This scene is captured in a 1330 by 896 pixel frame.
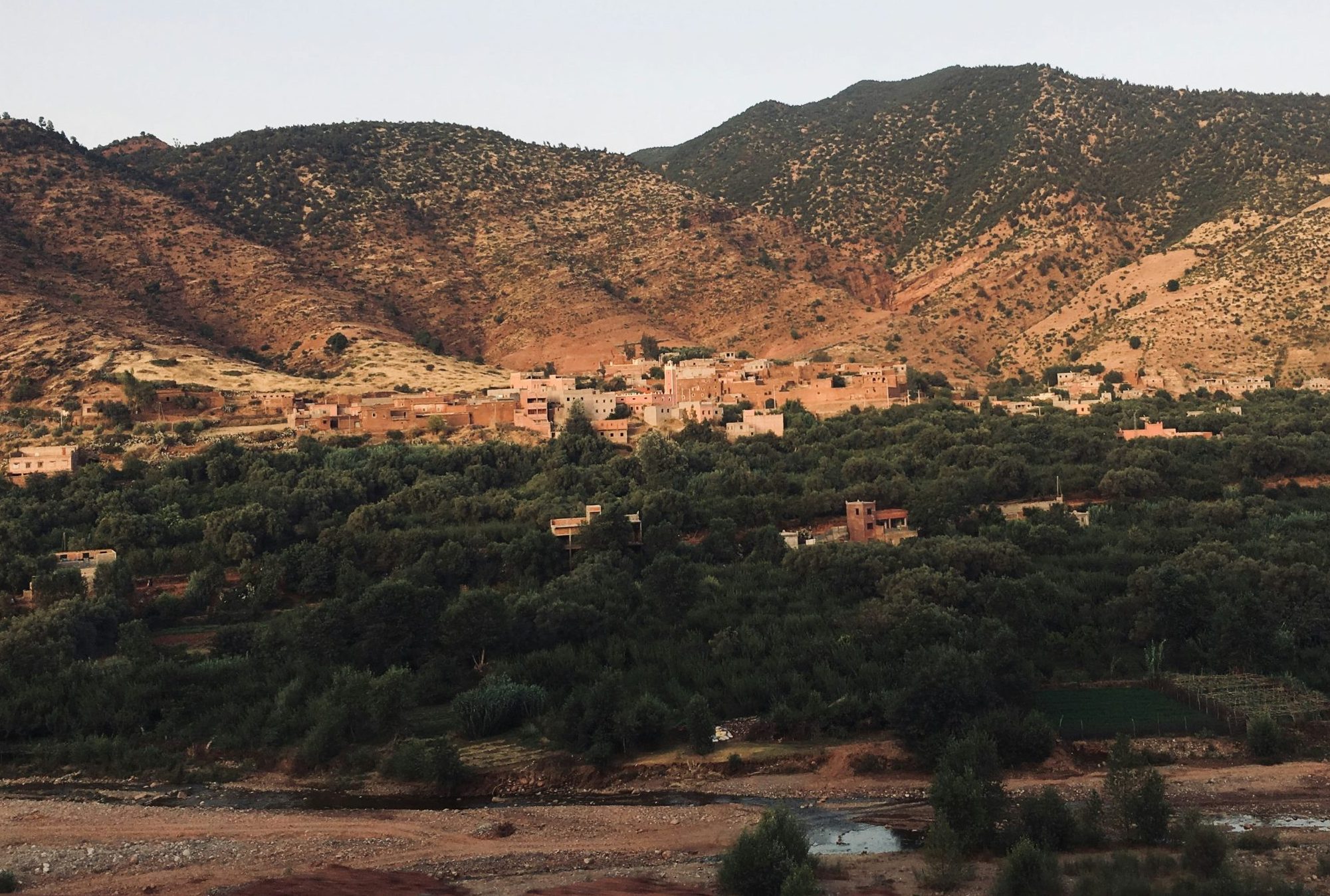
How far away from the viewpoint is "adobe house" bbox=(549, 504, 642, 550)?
116 feet

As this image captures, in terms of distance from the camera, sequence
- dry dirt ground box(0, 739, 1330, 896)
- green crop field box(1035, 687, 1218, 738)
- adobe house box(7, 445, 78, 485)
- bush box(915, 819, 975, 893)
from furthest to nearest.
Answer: adobe house box(7, 445, 78, 485)
green crop field box(1035, 687, 1218, 738)
dry dirt ground box(0, 739, 1330, 896)
bush box(915, 819, 975, 893)

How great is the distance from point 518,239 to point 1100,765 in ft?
205

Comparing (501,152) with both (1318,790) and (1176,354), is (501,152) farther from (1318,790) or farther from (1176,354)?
(1318,790)

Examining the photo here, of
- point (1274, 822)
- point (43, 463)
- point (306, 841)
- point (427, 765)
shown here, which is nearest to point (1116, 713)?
point (1274, 822)

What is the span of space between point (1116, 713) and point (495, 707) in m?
12.5

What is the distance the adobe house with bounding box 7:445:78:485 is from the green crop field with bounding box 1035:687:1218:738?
31.7 metres

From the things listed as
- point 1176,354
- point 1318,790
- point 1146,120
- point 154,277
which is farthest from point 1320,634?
point 1146,120

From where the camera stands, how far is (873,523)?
1451 inches

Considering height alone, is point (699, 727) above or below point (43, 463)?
below

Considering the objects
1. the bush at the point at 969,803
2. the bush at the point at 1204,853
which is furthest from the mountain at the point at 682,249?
the bush at the point at 1204,853

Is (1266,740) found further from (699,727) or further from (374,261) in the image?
(374,261)

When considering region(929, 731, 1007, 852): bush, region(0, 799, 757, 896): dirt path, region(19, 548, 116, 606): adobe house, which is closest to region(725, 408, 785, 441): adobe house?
region(19, 548, 116, 606): adobe house

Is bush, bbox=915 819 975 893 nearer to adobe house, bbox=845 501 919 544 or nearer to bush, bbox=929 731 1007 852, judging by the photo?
bush, bbox=929 731 1007 852

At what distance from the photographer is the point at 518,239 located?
263 ft
